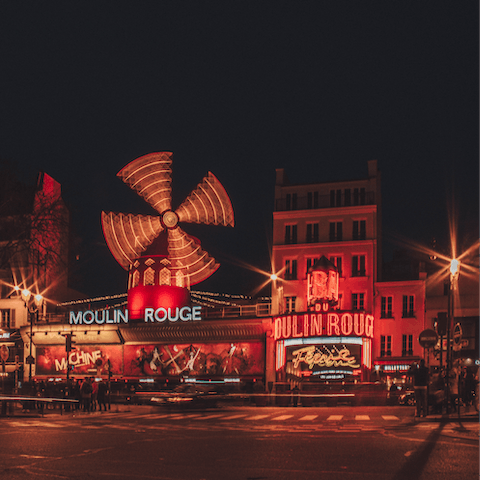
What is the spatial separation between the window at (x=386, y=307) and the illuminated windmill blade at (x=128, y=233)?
625 inches

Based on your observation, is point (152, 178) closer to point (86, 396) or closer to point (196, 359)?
point (196, 359)

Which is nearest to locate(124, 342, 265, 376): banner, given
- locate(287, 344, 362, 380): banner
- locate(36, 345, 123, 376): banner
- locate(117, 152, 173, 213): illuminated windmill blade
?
locate(36, 345, 123, 376): banner

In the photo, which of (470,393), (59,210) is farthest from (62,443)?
(470,393)

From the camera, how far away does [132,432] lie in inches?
605

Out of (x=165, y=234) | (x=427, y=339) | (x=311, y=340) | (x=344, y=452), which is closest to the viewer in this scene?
(x=344, y=452)

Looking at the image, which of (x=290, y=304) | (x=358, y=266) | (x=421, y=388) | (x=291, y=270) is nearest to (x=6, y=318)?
(x=290, y=304)

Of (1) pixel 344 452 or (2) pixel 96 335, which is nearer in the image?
(1) pixel 344 452

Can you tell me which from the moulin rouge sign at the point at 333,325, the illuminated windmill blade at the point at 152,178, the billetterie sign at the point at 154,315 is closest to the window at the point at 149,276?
the billetterie sign at the point at 154,315

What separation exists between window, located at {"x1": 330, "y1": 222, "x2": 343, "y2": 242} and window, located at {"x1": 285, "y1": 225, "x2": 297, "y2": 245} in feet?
8.11

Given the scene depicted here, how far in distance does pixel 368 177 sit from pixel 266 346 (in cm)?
1285

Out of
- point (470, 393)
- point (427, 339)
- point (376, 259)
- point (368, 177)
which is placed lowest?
point (470, 393)

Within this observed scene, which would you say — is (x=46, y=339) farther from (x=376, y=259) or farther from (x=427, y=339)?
(x=427, y=339)

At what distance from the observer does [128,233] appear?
4831cm

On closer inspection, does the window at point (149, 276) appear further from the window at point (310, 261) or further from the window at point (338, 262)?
the window at point (338, 262)
